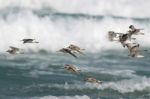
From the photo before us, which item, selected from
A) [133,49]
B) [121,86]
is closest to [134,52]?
[133,49]

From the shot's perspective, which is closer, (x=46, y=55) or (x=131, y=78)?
(x=131, y=78)

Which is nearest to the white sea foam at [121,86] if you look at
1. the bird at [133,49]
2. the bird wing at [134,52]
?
the bird at [133,49]

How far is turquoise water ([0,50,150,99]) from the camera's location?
142125 mm

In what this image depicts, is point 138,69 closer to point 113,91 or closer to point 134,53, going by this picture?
point 113,91

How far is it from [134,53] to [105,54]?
436 ft

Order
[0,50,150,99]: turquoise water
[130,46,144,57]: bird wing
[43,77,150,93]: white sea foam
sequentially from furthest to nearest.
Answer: [43,77,150,93]: white sea foam
[0,50,150,99]: turquoise water
[130,46,144,57]: bird wing

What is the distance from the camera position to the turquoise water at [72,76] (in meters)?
142

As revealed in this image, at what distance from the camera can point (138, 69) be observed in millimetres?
171250

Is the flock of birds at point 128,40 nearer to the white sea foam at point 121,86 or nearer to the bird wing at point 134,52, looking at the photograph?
the bird wing at point 134,52

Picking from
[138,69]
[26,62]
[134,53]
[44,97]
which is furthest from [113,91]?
[134,53]

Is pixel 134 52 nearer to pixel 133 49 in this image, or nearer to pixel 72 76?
pixel 133 49

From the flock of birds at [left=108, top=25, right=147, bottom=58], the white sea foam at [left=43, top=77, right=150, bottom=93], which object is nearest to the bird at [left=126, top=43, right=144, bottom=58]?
the flock of birds at [left=108, top=25, right=147, bottom=58]

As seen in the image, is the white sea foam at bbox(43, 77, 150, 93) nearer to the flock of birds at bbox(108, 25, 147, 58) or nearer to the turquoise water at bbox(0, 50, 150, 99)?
the turquoise water at bbox(0, 50, 150, 99)

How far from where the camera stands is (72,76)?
6363 inches
